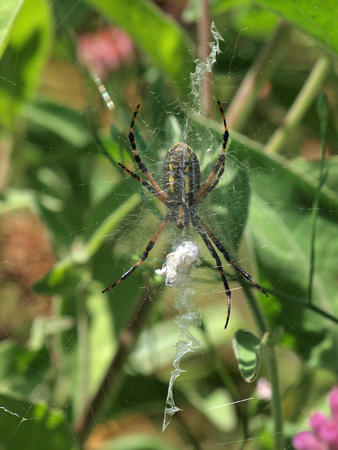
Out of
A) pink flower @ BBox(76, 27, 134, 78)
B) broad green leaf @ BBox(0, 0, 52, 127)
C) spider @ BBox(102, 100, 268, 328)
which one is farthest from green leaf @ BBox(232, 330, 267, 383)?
pink flower @ BBox(76, 27, 134, 78)

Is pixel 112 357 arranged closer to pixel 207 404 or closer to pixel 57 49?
pixel 207 404

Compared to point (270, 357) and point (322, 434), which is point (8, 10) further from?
point (322, 434)

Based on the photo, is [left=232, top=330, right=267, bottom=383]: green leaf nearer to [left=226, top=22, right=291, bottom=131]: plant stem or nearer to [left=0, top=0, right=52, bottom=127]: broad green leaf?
[left=226, top=22, right=291, bottom=131]: plant stem

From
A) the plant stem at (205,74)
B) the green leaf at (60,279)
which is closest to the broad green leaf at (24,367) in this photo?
the green leaf at (60,279)

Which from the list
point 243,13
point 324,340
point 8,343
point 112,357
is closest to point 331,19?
point 243,13

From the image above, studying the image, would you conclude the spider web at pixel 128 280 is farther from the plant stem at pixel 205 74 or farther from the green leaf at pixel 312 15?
the green leaf at pixel 312 15

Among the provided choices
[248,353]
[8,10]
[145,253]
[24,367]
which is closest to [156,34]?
[8,10]
